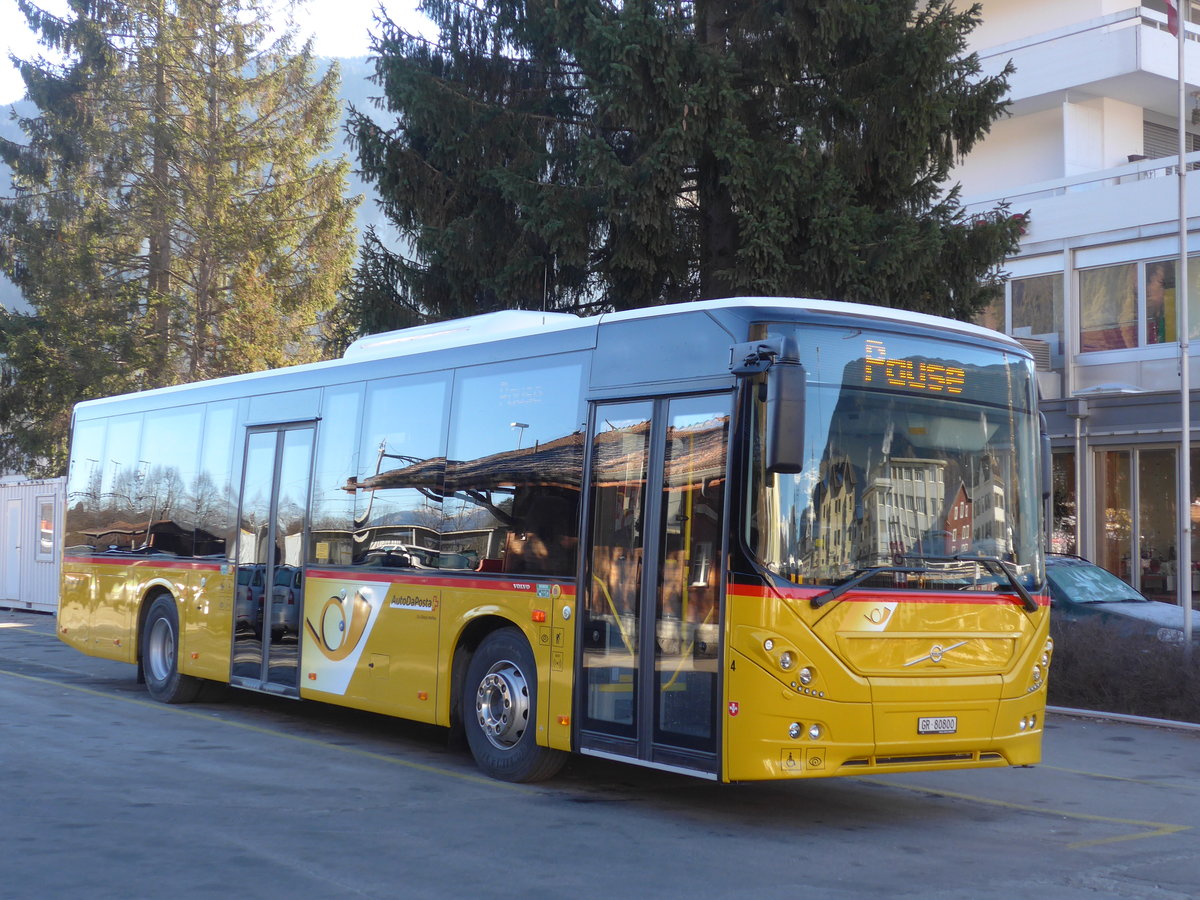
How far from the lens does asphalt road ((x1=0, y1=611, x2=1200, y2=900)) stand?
23.0ft

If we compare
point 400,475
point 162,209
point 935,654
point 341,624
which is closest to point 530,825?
point 935,654

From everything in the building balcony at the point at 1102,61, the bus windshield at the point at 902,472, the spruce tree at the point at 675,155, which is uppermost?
the building balcony at the point at 1102,61

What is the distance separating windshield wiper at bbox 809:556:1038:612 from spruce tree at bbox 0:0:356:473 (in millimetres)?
26680

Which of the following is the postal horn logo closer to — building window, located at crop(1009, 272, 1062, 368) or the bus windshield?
the bus windshield

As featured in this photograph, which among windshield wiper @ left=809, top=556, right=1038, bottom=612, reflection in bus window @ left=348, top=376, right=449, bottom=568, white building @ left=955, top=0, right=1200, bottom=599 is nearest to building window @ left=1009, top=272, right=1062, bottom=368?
white building @ left=955, top=0, right=1200, bottom=599

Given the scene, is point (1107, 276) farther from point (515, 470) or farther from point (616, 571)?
point (616, 571)

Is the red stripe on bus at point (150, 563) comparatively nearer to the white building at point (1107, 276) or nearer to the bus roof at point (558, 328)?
the bus roof at point (558, 328)

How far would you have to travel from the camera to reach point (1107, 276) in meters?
26.4

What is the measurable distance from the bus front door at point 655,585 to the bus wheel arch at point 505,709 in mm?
663

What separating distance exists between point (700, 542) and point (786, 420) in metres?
1.11

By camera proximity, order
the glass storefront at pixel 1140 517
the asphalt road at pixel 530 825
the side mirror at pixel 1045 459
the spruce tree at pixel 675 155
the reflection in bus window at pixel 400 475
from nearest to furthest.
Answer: the asphalt road at pixel 530 825 → the side mirror at pixel 1045 459 → the reflection in bus window at pixel 400 475 → the spruce tree at pixel 675 155 → the glass storefront at pixel 1140 517

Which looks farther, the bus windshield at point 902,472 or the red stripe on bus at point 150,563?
the red stripe on bus at point 150,563

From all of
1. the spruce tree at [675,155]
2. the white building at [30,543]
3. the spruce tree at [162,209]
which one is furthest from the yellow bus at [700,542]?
the spruce tree at [162,209]

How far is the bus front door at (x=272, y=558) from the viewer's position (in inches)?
499
